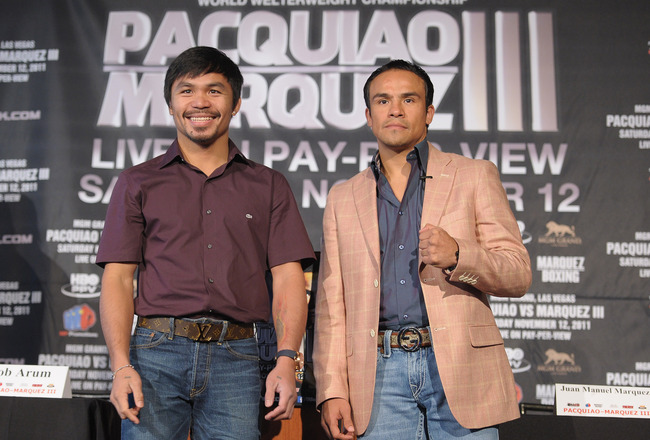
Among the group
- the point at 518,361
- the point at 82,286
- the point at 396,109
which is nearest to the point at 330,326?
the point at 396,109

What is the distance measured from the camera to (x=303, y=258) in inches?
82.7

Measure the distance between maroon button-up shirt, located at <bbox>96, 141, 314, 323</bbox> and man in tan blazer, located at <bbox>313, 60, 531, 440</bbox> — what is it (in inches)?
8.4

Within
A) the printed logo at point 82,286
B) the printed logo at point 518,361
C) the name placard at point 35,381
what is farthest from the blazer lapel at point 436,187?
the printed logo at point 82,286

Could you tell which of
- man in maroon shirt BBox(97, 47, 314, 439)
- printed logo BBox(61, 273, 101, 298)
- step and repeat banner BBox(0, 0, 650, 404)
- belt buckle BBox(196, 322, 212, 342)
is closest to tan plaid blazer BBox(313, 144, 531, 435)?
man in maroon shirt BBox(97, 47, 314, 439)

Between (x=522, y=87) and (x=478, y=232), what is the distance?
7.01 ft

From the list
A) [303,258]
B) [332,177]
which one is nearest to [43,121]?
[332,177]

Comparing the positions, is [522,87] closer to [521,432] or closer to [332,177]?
[332,177]

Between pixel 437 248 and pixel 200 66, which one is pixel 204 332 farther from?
pixel 200 66

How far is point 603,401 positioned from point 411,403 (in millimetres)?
921

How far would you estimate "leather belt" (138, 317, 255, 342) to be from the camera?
1894mm

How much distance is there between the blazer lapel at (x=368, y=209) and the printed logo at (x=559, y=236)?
181 centimetres

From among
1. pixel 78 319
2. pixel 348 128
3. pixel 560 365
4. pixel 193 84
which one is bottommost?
pixel 560 365

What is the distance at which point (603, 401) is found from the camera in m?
2.41

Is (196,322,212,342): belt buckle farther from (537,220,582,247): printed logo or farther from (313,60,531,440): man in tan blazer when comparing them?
(537,220,582,247): printed logo
